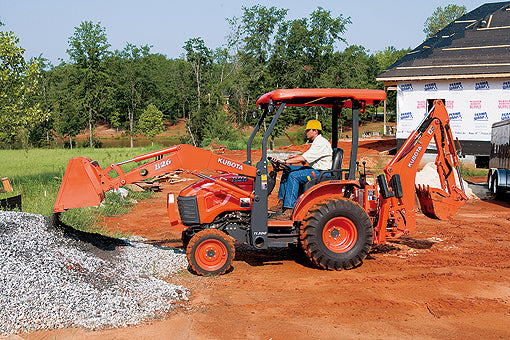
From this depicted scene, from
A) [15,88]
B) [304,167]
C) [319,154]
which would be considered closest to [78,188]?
[304,167]

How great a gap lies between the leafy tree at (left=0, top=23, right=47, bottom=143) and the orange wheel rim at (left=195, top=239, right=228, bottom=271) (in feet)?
Result: 39.1

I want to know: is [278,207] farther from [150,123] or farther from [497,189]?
[150,123]

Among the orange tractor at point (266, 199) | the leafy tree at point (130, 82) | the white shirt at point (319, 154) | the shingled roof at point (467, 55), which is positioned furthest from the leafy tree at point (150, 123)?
the white shirt at point (319, 154)

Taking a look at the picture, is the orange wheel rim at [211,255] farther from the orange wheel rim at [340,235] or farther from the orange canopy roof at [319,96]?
the orange canopy roof at [319,96]

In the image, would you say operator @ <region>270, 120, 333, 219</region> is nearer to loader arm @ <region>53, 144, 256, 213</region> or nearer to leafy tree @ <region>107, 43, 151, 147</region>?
loader arm @ <region>53, 144, 256, 213</region>

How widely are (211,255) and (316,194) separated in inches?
71.7

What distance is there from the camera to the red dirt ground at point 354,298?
5.08 metres

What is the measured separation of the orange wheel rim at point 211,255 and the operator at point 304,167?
3.37 ft

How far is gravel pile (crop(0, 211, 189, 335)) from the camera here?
5.14 meters

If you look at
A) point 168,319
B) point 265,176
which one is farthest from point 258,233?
point 168,319

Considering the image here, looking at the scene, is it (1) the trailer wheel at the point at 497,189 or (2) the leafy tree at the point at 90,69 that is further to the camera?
(2) the leafy tree at the point at 90,69

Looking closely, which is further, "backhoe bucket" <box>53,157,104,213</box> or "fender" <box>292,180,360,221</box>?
"fender" <box>292,180,360,221</box>

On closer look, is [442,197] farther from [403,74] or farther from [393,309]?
[403,74]

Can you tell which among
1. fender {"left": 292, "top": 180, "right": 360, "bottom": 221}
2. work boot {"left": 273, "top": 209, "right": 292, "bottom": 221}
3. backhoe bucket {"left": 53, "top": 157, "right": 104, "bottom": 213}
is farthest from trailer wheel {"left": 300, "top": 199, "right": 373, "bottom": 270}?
backhoe bucket {"left": 53, "top": 157, "right": 104, "bottom": 213}
